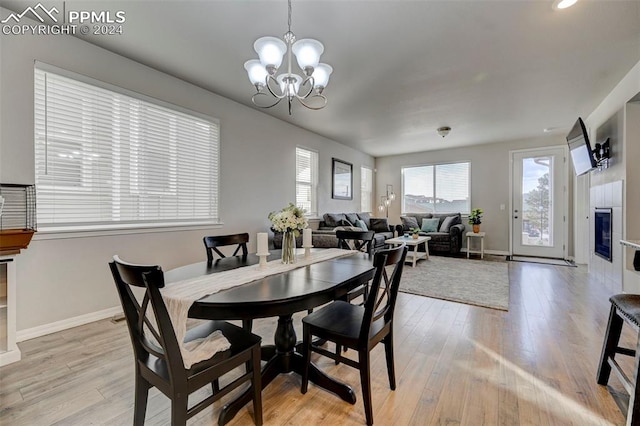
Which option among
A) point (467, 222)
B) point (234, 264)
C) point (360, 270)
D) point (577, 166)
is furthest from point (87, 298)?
point (467, 222)

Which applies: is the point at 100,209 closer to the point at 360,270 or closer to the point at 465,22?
the point at 360,270

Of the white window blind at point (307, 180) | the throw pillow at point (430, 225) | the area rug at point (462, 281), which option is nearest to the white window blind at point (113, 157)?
the white window blind at point (307, 180)

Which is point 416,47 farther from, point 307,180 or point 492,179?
point 492,179

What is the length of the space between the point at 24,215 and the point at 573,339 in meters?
4.55

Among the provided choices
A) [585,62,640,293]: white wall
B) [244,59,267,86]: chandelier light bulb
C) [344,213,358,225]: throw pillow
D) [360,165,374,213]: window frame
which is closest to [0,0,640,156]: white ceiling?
[585,62,640,293]: white wall

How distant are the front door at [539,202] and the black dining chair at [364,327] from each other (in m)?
6.07

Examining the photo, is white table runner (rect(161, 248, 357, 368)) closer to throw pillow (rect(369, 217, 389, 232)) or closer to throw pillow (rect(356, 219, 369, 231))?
throw pillow (rect(356, 219, 369, 231))

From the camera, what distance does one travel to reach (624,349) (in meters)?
1.75

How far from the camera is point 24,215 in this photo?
2.30 meters

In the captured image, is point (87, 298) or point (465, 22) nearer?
point (465, 22)

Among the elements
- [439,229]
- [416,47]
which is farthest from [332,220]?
[416,47]

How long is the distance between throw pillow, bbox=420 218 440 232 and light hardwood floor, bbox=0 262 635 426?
4.01 m

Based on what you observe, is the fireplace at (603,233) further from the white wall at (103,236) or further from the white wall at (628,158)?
the white wall at (103,236)

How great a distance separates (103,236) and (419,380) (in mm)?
2963
